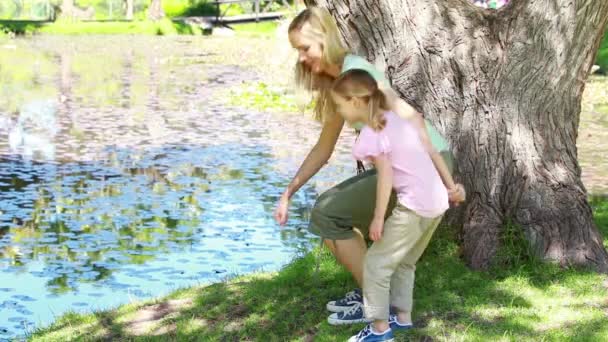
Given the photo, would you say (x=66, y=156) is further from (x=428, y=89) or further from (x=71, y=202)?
(x=428, y=89)

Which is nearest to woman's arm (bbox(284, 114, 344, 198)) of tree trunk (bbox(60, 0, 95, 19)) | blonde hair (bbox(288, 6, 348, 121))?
blonde hair (bbox(288, 6, 348, 121))

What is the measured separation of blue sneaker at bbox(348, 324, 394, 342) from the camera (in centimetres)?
486

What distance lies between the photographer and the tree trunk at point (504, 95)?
582 cm

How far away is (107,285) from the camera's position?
7.61m

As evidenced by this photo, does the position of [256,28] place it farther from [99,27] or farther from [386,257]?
[386,257]

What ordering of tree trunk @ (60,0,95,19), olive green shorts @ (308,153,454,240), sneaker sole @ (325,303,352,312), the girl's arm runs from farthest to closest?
tree trunk @ (60,0,95,19) < sneaker sole @ (325,303,352,312) < olive green shorts @ (308,153,454,240) < the girl's arm

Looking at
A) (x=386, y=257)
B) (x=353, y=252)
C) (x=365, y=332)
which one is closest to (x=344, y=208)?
(x=353, y=252)

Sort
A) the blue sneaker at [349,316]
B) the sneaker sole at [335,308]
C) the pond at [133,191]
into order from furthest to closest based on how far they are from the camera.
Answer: the pond at [133,191]
the sneaker sole at [335,308]
the blue sneaker at [349,316]

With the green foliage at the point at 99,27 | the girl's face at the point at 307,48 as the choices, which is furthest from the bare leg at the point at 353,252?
the green foliage at the point at 99,27

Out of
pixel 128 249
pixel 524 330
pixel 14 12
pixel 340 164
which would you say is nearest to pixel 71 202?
pixel 128 249

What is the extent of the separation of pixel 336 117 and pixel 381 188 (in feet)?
2.38

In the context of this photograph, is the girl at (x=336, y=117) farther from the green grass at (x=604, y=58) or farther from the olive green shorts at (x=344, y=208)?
the green grass at (x=604, y=58)

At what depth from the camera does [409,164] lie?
4.68 metres

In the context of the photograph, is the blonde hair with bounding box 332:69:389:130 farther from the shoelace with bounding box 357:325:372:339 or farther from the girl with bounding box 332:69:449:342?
the shoelace with bounding box 357:325:372:339
